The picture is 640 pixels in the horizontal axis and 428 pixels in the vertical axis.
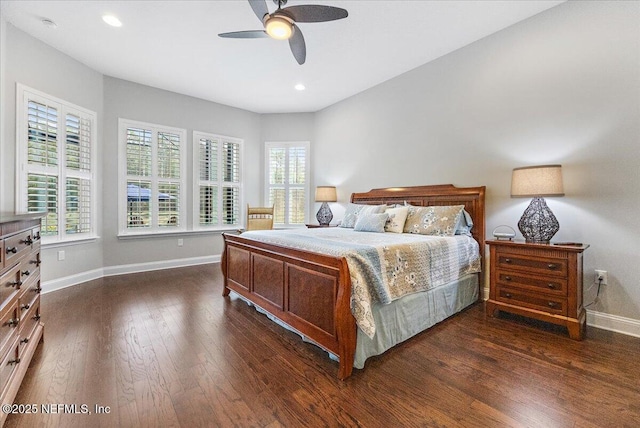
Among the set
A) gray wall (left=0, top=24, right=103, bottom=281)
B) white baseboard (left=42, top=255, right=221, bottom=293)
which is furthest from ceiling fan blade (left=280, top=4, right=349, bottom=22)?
white baseboard (left=42, top=255, right=221, bottom=293)

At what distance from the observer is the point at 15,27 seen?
3012mm

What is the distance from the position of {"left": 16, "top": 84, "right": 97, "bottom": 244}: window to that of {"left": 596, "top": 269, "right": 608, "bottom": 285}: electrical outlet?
5.80 metres

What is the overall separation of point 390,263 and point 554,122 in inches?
89.0

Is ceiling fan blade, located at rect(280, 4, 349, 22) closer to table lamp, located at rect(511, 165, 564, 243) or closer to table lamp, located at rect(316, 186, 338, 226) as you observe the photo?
table lamp, located at rect(511, 165, 564, 243)

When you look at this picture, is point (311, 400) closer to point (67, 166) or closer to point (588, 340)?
point (588, 340)

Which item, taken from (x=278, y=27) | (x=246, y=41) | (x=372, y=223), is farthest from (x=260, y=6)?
(x=372, y=223)

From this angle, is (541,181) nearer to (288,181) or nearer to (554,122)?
(554,122)

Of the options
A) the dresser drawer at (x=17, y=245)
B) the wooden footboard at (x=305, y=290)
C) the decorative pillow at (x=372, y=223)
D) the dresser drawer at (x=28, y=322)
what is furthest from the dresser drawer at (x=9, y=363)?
the decorative pillow at (x=372, y=223)

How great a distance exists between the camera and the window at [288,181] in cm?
576

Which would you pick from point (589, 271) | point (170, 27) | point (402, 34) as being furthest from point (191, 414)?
point (402, 34)

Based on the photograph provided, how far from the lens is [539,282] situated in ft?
7.96

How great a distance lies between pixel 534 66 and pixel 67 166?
5649mm

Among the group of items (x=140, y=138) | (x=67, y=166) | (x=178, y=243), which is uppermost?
(x=140, y=138)

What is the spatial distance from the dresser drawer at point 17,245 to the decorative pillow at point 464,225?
349 cm
